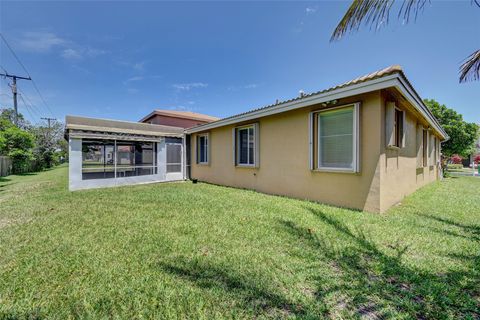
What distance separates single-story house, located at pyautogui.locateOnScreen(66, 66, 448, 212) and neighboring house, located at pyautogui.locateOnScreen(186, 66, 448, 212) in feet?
0.08

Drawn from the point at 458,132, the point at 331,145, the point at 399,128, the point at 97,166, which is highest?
the point at 458,132

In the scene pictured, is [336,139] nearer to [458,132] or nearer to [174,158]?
[174,158]

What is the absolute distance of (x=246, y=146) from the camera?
30.6 feet

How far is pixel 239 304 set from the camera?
211 centimetres

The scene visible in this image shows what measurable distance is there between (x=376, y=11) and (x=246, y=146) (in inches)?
277

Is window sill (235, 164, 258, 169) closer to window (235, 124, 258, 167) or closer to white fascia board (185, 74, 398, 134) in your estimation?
window (235, 124, 258, 167)

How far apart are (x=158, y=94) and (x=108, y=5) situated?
52.9 feet

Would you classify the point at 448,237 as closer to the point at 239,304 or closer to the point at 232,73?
the point at 239,304

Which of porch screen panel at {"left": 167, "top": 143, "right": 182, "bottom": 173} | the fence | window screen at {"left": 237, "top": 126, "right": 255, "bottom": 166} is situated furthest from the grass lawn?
the fence

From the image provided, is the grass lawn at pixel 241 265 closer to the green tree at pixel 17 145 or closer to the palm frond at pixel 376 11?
the palm frond at pixel 376 11

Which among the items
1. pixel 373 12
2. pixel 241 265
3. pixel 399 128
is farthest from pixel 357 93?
pixel 241 265

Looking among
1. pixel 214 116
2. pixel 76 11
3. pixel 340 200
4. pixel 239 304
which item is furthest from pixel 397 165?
pixel 214 116

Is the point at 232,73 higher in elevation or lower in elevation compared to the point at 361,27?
higher

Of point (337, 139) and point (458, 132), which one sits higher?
point (458, 132)
